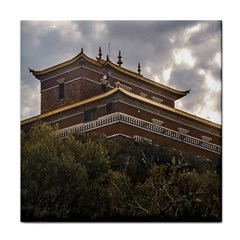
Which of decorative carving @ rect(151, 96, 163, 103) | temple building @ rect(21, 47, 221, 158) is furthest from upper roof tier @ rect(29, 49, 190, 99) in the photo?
decorative carving @ rect(151, 96, 163, 103)

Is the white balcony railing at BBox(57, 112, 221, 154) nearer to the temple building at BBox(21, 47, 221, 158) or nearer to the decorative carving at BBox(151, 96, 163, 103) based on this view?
the temple building at BBox(21, 47, 221, 158)

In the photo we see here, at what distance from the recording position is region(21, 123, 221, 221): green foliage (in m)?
6.62

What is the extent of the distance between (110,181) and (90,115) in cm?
62

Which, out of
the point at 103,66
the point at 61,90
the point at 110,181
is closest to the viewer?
the point at 110,181

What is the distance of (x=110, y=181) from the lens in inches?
266

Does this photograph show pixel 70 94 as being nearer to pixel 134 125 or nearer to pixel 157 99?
pixel 134 125

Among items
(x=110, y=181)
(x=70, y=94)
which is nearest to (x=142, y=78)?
(x=70, y=94)

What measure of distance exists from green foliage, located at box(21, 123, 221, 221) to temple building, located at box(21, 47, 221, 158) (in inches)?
4.0
